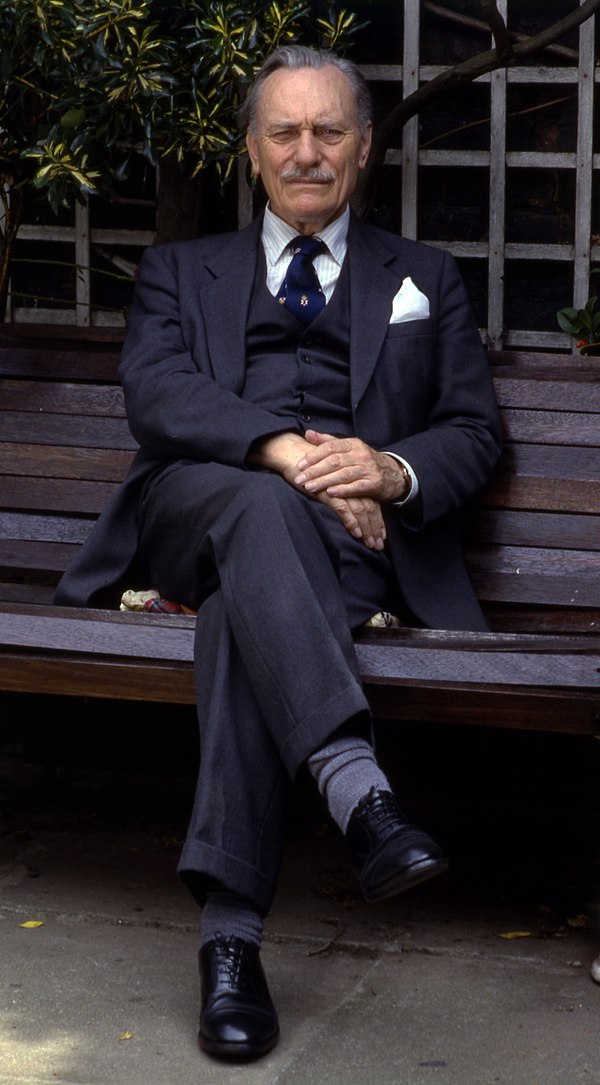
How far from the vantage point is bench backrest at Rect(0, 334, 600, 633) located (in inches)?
132

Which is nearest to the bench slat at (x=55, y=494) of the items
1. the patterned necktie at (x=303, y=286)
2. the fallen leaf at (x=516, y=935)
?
the patterned necktie at (x=303, y=286)

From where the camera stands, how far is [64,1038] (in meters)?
2.48

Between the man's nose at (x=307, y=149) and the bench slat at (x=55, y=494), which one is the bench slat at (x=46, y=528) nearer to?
the bench slat at (x=55, y=494)

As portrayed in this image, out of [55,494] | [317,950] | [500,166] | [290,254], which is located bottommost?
[317,950]

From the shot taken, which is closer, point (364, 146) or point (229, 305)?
point (229, 305)

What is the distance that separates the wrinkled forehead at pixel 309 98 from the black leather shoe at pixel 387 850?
160 cm

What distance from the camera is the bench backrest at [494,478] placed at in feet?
11.0

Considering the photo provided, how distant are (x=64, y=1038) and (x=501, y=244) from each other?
2.86 meters

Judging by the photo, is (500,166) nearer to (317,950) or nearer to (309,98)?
(309,98)

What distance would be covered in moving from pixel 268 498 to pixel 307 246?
98 cm

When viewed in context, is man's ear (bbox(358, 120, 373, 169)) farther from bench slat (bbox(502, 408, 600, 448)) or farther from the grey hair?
bench slat (bbox(502, 408, 600, 448))

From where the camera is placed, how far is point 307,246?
3.40m

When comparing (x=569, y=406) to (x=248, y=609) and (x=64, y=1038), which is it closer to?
(x=248, y=609)

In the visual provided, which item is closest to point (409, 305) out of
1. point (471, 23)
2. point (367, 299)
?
point (367, 299)
